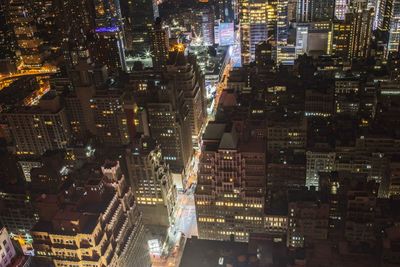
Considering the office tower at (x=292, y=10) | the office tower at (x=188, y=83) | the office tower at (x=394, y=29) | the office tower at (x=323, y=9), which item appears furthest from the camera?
the office tower at (x=292, y=10)

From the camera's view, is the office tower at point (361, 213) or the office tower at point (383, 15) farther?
Answer: the office tower at point (383, 15)

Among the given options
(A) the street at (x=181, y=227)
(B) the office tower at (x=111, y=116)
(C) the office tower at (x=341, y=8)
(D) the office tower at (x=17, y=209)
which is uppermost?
(C) the office tower at (x=341, y=8)

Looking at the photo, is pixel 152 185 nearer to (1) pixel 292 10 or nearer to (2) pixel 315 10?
(2) pixel 315 10

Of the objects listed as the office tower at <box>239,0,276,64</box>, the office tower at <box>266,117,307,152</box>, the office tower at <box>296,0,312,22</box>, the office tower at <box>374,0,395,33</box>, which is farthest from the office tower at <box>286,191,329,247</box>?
the office tower at <box>296,0,312,22</box>

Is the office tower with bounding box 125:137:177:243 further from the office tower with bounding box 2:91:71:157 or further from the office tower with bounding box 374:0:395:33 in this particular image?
the office tower with bounding box 374:0:395:33

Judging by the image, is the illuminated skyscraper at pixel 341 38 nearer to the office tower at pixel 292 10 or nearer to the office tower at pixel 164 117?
the office tower at pixel 292 10

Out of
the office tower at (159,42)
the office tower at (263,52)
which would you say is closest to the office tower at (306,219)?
the office tower at (263,52)

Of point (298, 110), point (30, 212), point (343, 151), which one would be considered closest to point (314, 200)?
point (343, 151)

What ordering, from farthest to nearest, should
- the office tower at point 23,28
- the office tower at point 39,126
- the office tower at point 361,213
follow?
the office tower at point 23,28 → the office tower at point 39,126 → the office tower at point 361,213
